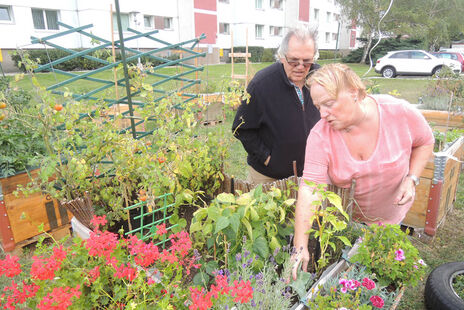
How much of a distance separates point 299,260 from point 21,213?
2.50 metres

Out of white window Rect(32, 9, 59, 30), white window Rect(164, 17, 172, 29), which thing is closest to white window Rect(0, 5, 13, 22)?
white window Rect(32, 9, 59, 30)

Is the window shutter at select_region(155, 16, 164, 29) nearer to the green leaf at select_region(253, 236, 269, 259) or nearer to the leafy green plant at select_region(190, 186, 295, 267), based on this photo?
the leafy green plant at select_region(190, 186, 295, 267)

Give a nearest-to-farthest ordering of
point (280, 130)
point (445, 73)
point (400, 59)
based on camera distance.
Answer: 1. point (280, 130)
2. point (445, 73)
3. point (400, 59)

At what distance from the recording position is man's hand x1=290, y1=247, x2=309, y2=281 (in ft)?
3.83

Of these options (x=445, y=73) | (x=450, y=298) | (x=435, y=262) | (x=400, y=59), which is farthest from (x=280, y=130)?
(x=400, y=59)

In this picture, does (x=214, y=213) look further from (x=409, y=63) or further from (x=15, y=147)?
(x=409, y=63)

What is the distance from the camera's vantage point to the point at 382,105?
5.13 feet

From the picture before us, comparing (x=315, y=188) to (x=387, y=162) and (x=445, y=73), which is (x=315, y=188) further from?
(x=445, y=73)

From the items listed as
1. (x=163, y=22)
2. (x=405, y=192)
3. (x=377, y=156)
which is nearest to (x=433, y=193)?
(x=405, y=192)

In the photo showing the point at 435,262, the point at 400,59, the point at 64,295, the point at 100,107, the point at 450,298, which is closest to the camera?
the point at 64,295

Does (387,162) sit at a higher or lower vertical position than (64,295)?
higher

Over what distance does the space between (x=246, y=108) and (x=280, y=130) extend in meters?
0.28

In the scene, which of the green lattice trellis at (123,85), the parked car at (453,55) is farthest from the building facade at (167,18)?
the green lattice trellis at (123,85)

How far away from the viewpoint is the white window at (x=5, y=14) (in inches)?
601
